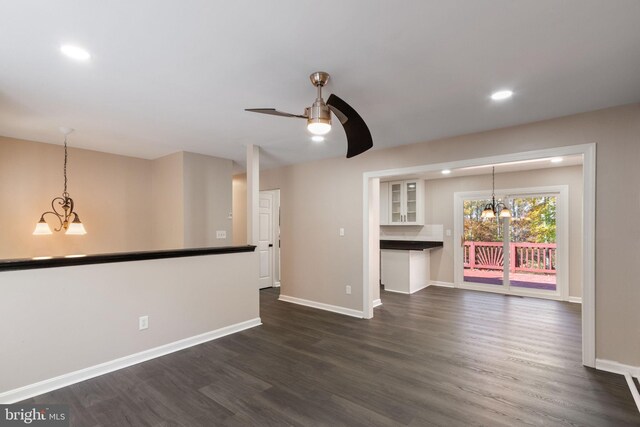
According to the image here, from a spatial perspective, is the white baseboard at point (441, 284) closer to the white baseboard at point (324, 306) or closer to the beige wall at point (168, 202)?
the white baseboard at point (324, 306)

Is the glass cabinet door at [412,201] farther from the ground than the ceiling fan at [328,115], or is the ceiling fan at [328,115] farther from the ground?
the ceiling fan at [328,115]

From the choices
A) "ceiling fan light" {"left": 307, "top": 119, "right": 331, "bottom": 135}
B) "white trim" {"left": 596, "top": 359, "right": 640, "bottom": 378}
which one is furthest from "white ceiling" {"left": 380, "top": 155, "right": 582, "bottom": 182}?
"ceiling fan light" {"left": 307, "top": 119, "right": 331, "bottom": 135}

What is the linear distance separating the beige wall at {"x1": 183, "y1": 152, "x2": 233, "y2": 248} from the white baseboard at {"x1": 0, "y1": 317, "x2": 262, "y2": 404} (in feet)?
5.00

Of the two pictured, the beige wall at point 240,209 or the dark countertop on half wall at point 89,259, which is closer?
the dark countertop on half wall at point 89,259

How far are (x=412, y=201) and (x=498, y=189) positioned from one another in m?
1.66

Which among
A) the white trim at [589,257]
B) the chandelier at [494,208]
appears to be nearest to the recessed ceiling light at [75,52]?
the white trim at [589,257]

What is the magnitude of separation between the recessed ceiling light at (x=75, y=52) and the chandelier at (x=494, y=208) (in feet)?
20.3

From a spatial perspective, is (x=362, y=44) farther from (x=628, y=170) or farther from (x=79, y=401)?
(x=79, y=401)

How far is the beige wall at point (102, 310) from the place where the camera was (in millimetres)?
2480

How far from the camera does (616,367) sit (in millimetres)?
2793

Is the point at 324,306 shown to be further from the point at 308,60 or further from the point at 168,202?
the point at 308,60

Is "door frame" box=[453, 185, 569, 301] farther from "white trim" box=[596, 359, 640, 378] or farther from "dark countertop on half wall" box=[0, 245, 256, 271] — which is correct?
"dark countertop on half wall" box=[0, 245, 256, 271]

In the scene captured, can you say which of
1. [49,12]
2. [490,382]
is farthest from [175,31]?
[490,382]

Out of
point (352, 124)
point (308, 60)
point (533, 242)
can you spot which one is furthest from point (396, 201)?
point (308, 60)
